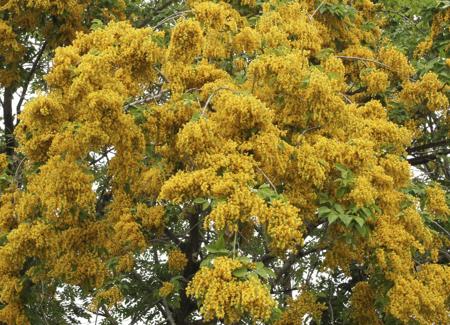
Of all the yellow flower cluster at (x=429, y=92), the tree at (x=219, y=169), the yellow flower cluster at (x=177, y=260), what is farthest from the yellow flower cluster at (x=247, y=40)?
the yellow flower cluster at (x=177, y=260)

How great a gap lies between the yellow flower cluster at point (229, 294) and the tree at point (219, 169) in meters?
0.02

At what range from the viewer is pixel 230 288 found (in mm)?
3506

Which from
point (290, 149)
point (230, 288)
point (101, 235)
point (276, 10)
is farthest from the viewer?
point (276, 10)

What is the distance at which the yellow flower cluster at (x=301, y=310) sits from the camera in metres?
6.03

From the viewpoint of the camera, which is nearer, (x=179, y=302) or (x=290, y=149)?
(x=290, y=149)

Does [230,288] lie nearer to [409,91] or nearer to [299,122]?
[299,122]

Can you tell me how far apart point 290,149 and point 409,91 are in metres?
2.13

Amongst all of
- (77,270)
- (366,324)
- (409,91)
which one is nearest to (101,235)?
(77,270)

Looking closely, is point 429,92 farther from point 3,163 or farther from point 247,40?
point 3,163

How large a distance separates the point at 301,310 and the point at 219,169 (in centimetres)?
226

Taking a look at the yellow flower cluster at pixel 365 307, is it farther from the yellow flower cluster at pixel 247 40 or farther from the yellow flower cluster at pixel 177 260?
the yellow flower cluster at pixel 247 40

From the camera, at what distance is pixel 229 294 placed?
3490mm

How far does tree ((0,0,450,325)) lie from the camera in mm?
4312

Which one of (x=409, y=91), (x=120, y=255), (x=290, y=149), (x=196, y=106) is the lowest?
(x=120, y=255)
